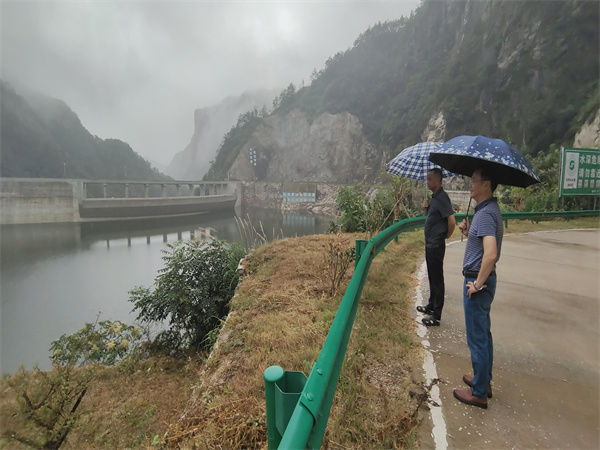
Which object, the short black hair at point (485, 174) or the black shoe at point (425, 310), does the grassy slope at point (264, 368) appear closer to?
the black shoe at point (425, 310)

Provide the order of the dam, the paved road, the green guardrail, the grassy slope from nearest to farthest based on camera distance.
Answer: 1. the green guardrail
2. the paved road
3. the grassy slope
4. the dam

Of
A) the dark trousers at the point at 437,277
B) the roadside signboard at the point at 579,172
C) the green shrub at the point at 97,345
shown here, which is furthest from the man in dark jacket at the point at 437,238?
the roadside signboard at the point at 579,172

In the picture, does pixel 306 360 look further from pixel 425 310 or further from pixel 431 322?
pixel 425 310

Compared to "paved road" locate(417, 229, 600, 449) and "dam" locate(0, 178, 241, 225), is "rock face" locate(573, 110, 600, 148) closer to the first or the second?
"paved road" locate(417, 229, 600, 449)

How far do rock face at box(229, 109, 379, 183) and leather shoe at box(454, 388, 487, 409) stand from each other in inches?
2022

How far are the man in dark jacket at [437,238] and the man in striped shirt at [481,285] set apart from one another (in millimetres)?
1040

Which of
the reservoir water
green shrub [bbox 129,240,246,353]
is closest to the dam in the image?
the reservoir water

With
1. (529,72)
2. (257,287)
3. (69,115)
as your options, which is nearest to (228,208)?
(529,72)

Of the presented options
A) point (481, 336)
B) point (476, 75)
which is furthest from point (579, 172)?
point (476, 75)

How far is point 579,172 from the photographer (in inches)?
402

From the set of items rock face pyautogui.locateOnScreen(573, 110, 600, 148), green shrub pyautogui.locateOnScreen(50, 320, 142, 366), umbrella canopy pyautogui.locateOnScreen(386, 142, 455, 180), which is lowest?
green shrub pyautogui.locateOnScreen(50, 320, 142, 366)

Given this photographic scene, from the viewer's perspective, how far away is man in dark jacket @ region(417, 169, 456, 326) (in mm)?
2965

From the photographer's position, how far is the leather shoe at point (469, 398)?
186 cm

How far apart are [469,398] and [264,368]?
4.85 ft
